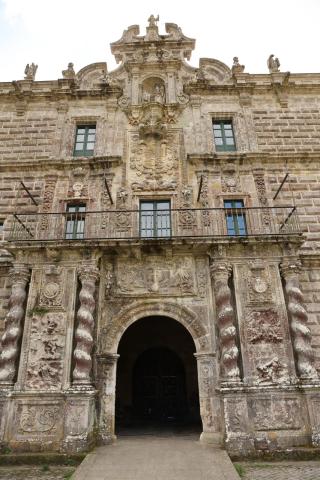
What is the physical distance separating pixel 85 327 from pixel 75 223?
425 centimetres

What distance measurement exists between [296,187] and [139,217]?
6312mm

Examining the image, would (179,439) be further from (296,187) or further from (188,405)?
(296,187)

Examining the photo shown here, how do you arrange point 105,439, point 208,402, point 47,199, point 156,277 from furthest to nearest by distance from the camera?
1. point 47,199
2. point 156,277
3. point 208,402
4. point 105,439

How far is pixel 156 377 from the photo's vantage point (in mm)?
14547

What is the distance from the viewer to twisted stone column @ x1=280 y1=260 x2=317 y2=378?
31.8 feet

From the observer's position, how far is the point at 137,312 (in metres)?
11.0

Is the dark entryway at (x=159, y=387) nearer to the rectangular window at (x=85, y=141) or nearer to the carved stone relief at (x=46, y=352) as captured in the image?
the carved stone relief at (x=46, y=352)

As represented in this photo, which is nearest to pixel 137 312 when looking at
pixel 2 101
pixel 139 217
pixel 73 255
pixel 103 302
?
pixel 103 302

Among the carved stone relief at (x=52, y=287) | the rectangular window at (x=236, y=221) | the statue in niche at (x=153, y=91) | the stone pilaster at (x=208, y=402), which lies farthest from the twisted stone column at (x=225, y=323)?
the statue in niche at (x=153, y=91)

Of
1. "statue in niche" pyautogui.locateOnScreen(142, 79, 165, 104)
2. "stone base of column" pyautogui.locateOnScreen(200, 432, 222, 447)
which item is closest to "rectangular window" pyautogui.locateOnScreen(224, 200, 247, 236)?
"statue in niche" pyautogui.locateOnScreen(142, 79, 165, 104)

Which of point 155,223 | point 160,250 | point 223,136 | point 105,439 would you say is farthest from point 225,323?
point 223,136

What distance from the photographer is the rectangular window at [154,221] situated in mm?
12586

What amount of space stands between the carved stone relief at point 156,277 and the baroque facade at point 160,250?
0.15ft

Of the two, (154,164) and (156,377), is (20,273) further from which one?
(156,377)
